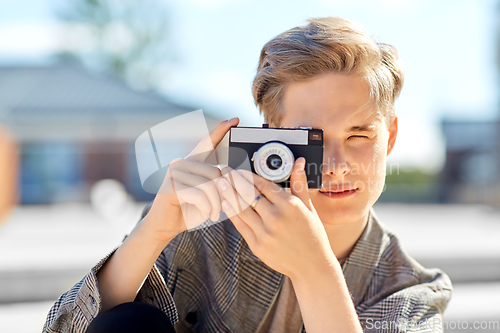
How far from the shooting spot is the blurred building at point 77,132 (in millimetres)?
15156

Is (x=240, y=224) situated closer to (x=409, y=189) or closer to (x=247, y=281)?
(x=247, y=281)

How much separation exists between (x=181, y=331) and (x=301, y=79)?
105cm

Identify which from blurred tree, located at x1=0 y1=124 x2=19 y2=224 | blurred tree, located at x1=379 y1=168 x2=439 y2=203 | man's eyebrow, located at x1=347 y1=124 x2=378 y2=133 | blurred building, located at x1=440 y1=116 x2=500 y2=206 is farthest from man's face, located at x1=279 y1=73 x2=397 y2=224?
blurred building, located at x1=440 y1=116 x2=500 y2=206

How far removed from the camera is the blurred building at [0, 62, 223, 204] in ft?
49.7

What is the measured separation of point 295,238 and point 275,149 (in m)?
0.29

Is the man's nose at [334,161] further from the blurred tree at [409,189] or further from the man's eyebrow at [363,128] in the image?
the blurred tree at [409,189]

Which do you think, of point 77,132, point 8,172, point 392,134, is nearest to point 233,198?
point 392,134

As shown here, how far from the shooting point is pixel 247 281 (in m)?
1.72

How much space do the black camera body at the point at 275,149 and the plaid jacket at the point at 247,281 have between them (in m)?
0.47

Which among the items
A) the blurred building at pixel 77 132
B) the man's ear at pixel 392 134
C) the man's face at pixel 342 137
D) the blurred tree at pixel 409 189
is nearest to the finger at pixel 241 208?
the man's face at pixel 342 137

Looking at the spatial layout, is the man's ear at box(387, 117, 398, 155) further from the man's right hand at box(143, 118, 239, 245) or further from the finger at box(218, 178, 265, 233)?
the finger at box(218, 178, 265, 233)

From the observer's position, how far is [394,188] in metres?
17.0

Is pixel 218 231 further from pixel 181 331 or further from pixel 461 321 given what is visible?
pixel 461 321

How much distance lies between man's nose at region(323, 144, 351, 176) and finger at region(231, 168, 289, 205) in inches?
11.2
